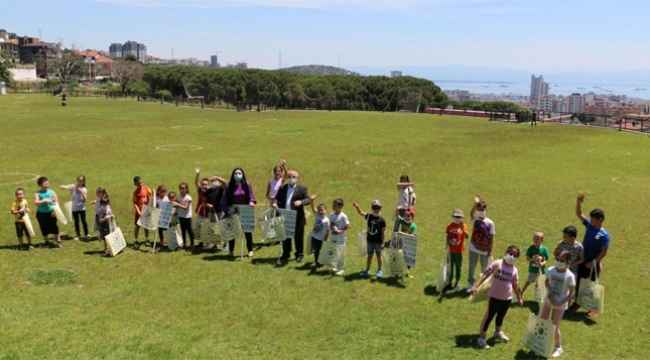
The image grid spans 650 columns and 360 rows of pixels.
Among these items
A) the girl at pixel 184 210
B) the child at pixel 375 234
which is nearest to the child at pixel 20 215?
the girl at pixel 184 210

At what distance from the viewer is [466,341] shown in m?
9.33

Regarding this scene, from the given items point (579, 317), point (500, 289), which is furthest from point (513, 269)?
point (579, 317)

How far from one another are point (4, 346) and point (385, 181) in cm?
1708

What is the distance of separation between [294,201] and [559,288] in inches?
251

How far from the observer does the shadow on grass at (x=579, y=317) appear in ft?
33.2

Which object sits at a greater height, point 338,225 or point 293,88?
point 293,88

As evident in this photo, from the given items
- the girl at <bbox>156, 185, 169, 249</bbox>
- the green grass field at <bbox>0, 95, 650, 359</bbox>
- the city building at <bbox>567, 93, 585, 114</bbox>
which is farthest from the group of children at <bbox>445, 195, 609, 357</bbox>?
the city building at <bbox>567, 93, 585, 114</bbox>

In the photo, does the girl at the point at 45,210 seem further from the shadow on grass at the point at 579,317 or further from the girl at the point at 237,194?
the shadow on grass at the point at 579,317

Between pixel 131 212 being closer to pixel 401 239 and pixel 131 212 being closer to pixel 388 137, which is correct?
pixel 401 239

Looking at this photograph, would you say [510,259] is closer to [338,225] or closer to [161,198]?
[338,225]

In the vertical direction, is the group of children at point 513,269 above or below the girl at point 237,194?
below

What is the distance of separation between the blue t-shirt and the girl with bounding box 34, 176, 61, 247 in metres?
12.6

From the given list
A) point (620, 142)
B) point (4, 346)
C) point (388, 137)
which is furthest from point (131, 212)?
point (620, 142)

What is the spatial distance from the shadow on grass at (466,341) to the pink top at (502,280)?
0.91m
